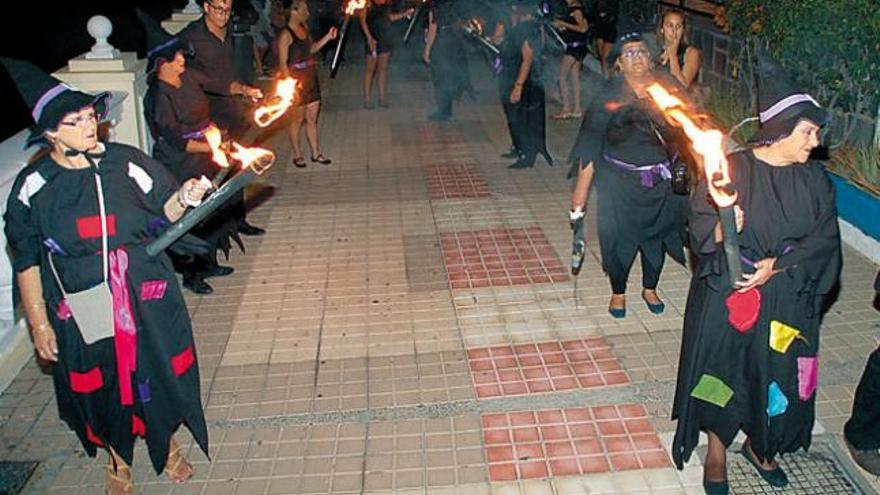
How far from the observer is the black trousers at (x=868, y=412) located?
14.1 ft

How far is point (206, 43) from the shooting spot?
23.1ft

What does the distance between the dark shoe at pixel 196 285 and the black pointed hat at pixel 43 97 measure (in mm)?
3240

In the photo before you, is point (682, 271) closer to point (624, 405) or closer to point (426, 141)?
point (624, 405)

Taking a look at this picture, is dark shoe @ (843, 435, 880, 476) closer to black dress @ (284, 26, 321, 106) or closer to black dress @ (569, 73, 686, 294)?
black dress @ (569, 73, 686, 294)

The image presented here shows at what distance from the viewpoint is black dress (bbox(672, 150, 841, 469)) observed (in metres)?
3.82

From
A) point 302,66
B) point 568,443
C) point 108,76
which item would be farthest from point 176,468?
point 302,66

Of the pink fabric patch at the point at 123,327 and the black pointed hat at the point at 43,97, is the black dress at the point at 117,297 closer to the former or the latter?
the pink fabric patch at the point at 123,327

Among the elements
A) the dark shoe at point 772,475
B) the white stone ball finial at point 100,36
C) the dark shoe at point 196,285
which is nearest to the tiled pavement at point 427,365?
the dark shoe at point 196,285

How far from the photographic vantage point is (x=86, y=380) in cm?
406

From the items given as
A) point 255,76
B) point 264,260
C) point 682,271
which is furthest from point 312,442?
point 255,76

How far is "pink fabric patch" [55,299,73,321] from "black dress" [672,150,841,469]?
3.07 meters

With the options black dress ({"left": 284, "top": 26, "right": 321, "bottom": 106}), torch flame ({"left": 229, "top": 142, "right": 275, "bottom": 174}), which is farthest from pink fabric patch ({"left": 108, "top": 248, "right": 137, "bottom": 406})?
black dress ({"left": 284, "top": 26, "right": 321, "bottom": 106})

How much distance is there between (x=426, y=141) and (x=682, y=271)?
17.8 ft

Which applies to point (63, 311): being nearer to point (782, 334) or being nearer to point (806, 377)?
point (782, 334)
